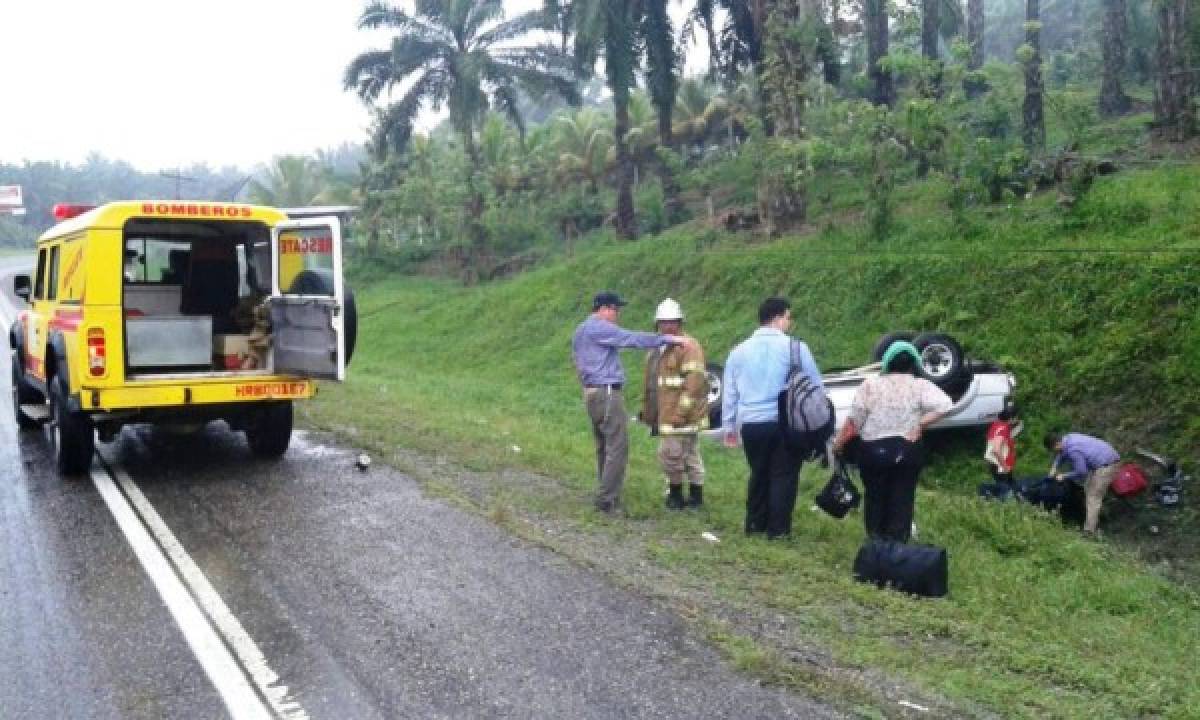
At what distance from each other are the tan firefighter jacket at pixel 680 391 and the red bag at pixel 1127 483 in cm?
423

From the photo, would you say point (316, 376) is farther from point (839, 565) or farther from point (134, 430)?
point (839, 565)

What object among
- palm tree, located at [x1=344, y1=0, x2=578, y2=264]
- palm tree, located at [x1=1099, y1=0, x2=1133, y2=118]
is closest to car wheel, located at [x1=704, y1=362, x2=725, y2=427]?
palm tree, located at [x1=1099, y1=0, x2=1133, y2=118]

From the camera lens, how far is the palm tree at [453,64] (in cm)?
2970

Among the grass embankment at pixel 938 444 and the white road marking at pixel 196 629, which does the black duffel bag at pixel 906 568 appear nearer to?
the grass embankment at pixel 938 444

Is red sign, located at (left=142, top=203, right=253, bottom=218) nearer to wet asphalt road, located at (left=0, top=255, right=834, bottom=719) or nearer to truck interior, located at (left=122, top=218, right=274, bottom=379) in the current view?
truck interior, located at (left=122, top=218, right=274, bottom=379)

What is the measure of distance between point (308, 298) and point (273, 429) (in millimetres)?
1273

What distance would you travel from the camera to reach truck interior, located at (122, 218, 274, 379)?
9.36m

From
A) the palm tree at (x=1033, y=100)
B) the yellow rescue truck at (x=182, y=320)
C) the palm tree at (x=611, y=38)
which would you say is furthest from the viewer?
the palm tree at (x=611, y=38)

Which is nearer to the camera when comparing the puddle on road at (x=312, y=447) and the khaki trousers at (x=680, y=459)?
the khaki trousers at (x=680, y=459)

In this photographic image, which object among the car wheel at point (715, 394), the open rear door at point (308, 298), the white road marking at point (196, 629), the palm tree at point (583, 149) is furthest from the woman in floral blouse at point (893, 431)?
the palm tree at point (583, 149)

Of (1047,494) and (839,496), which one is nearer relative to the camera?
(839,496)

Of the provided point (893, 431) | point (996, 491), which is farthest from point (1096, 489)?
point (893, 431)

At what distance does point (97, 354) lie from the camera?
8070mm

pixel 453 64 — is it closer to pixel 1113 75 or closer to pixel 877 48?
pixel 877 48
